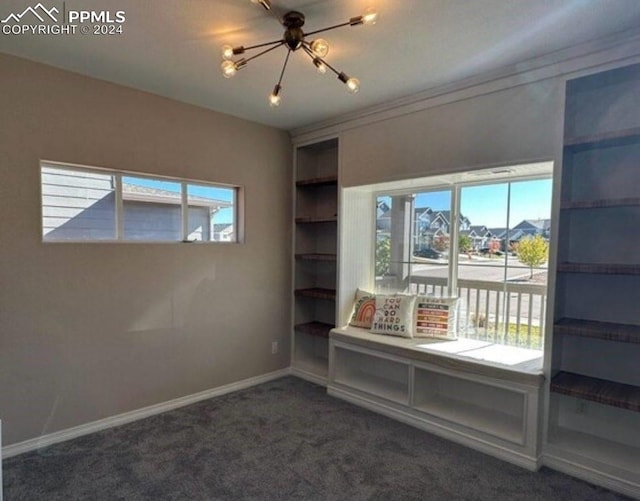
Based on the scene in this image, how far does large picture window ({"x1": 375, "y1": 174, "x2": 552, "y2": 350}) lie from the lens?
112 inches

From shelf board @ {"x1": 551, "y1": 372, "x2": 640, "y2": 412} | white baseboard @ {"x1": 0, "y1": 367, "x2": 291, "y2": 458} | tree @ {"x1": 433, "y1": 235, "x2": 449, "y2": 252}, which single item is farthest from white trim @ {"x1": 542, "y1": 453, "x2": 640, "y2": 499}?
white baseboard @ {"x1": 0, "y1": 367, "x2": 291, "y2": 458}

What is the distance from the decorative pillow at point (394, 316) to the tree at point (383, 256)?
15.8 inches

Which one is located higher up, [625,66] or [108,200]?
[625,66]

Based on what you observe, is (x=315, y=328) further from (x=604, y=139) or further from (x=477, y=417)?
(x=604, y=139)

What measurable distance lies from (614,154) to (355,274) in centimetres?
220

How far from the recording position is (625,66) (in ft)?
7.04

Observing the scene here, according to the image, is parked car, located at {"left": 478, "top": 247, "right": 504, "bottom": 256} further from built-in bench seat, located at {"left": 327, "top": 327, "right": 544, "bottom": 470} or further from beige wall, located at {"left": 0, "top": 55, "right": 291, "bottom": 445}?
beige wall, located at {"left": 0, "top": 55, "right": 291, "bottom": 445}

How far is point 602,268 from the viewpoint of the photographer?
7.19 ft

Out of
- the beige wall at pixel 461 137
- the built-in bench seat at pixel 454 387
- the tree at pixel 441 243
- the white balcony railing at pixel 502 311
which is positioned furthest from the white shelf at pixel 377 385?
the beige wall at pixel 461 137

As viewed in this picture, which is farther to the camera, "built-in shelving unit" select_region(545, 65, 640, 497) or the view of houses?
the view of houses

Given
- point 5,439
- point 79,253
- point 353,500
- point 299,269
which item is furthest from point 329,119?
point 5,439

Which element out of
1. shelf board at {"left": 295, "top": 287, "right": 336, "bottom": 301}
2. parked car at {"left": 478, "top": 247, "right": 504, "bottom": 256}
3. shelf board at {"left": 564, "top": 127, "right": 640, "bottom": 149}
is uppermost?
shelf board at {"left": 564, "top": 127, "right": 640, "bottom": 149}

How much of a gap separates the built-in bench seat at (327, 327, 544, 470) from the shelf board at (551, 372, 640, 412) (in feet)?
0.41

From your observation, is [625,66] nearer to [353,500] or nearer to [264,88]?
[264,88]
